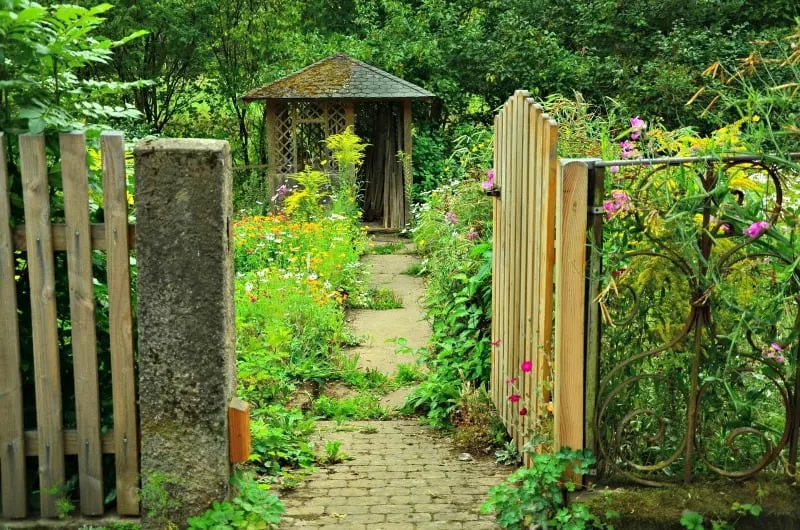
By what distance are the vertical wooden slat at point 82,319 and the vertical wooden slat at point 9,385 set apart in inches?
10.2

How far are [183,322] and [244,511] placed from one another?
925 mm

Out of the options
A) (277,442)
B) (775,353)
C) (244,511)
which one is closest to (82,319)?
(244,511)

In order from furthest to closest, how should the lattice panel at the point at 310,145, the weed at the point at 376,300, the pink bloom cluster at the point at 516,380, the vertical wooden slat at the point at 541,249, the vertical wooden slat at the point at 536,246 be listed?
the lattice panel at the point at 310,145 < the weed at the point at 376,300 < the pink bloom cluster at the point at 516,380 < the vertical wooden slat at the point at 536,246 < the vertical wooden slat at the point at 541,249

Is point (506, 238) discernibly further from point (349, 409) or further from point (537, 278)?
point (349, 409)

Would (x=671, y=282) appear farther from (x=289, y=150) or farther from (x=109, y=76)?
(x=109, y=76)

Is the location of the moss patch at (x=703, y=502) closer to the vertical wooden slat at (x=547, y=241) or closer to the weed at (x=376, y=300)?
the vertical wooden slat at (x=547, y=241)

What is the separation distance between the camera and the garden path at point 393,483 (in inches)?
167

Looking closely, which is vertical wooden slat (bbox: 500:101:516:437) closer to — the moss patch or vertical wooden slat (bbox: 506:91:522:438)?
vertical wooden slat (bbox: 506:91:522:438)

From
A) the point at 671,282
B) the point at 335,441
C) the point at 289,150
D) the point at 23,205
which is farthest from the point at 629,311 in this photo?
the point at 289,150

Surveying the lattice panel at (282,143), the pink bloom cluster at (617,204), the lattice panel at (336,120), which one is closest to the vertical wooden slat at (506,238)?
the pink bloom cluster at (617,204)

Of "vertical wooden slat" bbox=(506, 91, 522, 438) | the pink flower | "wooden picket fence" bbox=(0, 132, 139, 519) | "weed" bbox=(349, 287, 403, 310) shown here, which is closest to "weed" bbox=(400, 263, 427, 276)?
"weed" bbox=(349, 287, 403, 310)

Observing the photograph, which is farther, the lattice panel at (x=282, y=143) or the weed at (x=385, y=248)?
the lattice panel at (x=282, y=143)

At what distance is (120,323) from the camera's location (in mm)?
3852

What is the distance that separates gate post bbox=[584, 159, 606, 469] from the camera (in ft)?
12.5
